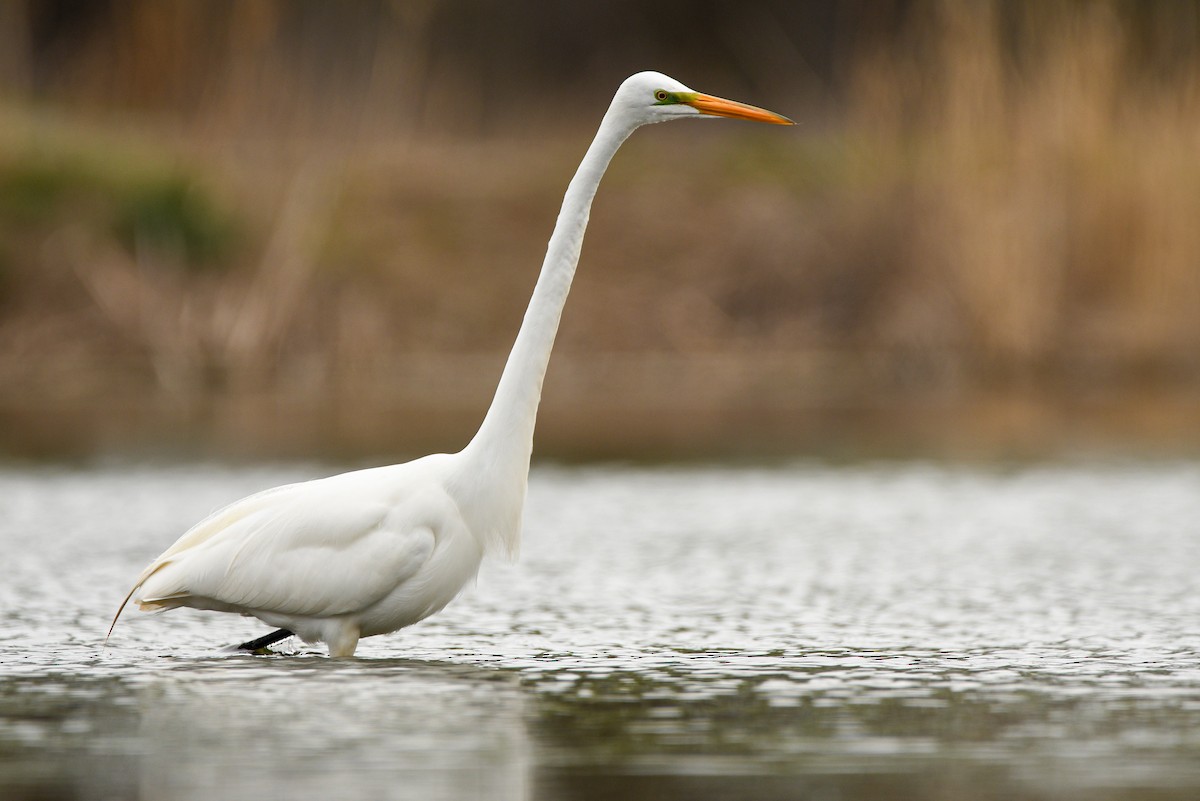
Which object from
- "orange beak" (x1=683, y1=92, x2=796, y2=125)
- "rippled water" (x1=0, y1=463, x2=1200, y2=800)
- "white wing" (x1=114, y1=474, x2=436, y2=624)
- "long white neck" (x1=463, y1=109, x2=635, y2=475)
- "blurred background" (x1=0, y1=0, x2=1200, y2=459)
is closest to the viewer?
"rippled water" (x1=0, y1=463, x2=1200, y2=800)

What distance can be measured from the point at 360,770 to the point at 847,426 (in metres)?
8.96

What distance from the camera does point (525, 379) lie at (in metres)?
6.21

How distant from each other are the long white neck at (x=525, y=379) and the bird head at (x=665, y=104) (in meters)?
0.05

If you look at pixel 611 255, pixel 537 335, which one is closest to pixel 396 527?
pixel 537 335

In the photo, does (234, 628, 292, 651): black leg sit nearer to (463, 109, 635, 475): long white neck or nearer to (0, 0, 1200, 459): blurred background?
(463, 109, 635, 475): long white neck

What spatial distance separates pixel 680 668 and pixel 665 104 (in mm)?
1785

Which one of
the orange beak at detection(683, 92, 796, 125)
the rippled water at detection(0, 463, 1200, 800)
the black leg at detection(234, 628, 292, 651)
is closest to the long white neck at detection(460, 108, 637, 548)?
the orange beak at detection(683, 92, 796, 125)

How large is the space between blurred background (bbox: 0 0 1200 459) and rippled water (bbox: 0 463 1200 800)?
268 cm

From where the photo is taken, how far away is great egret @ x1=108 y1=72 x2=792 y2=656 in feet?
19.6

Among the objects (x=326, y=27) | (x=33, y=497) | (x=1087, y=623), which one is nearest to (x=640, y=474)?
(x=33, y=497)

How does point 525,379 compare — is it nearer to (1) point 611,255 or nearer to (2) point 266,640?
(2) point 266,640

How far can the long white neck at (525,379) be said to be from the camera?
Answer: 617 cm

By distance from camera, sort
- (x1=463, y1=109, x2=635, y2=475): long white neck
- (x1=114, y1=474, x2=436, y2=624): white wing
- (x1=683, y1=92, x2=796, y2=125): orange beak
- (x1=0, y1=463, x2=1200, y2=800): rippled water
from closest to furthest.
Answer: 1. (x1=0, y1=463, x2=1200, y2=800): rippled water
2. (x1=114, y1=474, x2=436, y2=624): white wing
3. (x1=683, y1=92, x2=796, y2=125): orange beak
4. (x1=463, y1=109, x2=635, y2=475): long white neck

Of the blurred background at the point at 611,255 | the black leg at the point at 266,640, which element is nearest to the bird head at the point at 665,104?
the black leg at the point at 266,640
